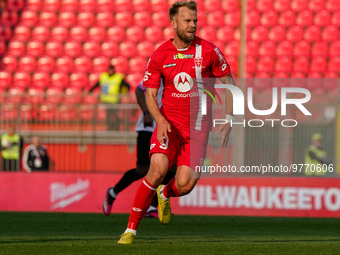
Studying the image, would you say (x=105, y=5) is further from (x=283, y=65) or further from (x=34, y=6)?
(x=283, y=65)

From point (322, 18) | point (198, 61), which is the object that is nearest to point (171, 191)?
point (198, 61)

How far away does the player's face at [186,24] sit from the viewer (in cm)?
501

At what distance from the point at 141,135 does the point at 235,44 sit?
25.3ft

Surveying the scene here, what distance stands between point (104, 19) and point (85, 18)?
467 millimetres

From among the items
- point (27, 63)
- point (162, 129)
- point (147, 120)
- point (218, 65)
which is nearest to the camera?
point (162, 129)

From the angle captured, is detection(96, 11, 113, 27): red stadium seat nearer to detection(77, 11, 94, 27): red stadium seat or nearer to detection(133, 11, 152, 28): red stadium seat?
detection(77, 11, 94, 27): red stadium seat

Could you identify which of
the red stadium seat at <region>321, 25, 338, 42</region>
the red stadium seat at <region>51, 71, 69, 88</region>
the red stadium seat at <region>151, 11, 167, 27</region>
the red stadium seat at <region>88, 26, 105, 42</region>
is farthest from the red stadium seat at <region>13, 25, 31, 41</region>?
the red stadium seat at <region>321, 25, 338, 42</region>

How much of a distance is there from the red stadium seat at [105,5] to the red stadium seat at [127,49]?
103 centimetres

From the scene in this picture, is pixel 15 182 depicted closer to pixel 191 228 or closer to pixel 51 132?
pixel 51 132

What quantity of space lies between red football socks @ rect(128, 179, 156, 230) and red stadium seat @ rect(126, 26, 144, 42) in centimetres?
1017

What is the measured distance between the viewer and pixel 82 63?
1452 cm

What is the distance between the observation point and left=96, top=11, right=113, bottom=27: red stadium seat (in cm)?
1497

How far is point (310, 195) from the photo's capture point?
30.9 ft

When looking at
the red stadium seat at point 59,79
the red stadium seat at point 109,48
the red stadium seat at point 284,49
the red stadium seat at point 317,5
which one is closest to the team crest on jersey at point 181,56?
the red stadium seat at point 59,79
